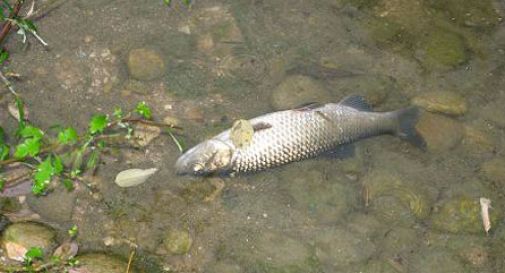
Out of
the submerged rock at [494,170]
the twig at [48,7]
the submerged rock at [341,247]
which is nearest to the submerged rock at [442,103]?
the submerged rock at [494,170]

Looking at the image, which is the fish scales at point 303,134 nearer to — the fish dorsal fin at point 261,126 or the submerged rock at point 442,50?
the fish dorsal fin at point 261,126

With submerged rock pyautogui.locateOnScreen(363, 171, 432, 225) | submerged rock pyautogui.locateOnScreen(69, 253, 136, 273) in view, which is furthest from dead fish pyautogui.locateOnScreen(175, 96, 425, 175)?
submerged rock pyautogui.locateOnScreen(69, 253, 136, 273)

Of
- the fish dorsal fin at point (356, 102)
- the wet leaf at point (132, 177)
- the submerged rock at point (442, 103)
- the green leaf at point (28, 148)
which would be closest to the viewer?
the green leaf at point (28, 148)

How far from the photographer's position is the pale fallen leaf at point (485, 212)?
488 cm

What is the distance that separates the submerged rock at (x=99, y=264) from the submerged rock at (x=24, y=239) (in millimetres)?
307

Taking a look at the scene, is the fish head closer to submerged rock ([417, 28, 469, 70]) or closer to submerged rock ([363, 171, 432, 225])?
submerged rock ([363, 171, 432, 225])

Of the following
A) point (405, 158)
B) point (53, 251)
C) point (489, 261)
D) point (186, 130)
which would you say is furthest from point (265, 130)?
point (489, 261)

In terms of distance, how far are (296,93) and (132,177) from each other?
6.22ft

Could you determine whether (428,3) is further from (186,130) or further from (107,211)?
(107,211)

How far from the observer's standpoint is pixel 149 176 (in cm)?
487

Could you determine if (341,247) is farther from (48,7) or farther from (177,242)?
Answer: (48,7)

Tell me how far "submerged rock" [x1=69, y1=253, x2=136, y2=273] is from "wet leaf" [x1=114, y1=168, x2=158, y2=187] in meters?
0.73

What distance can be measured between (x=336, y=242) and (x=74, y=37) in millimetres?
3518

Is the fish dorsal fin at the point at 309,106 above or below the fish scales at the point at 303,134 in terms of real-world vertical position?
above
